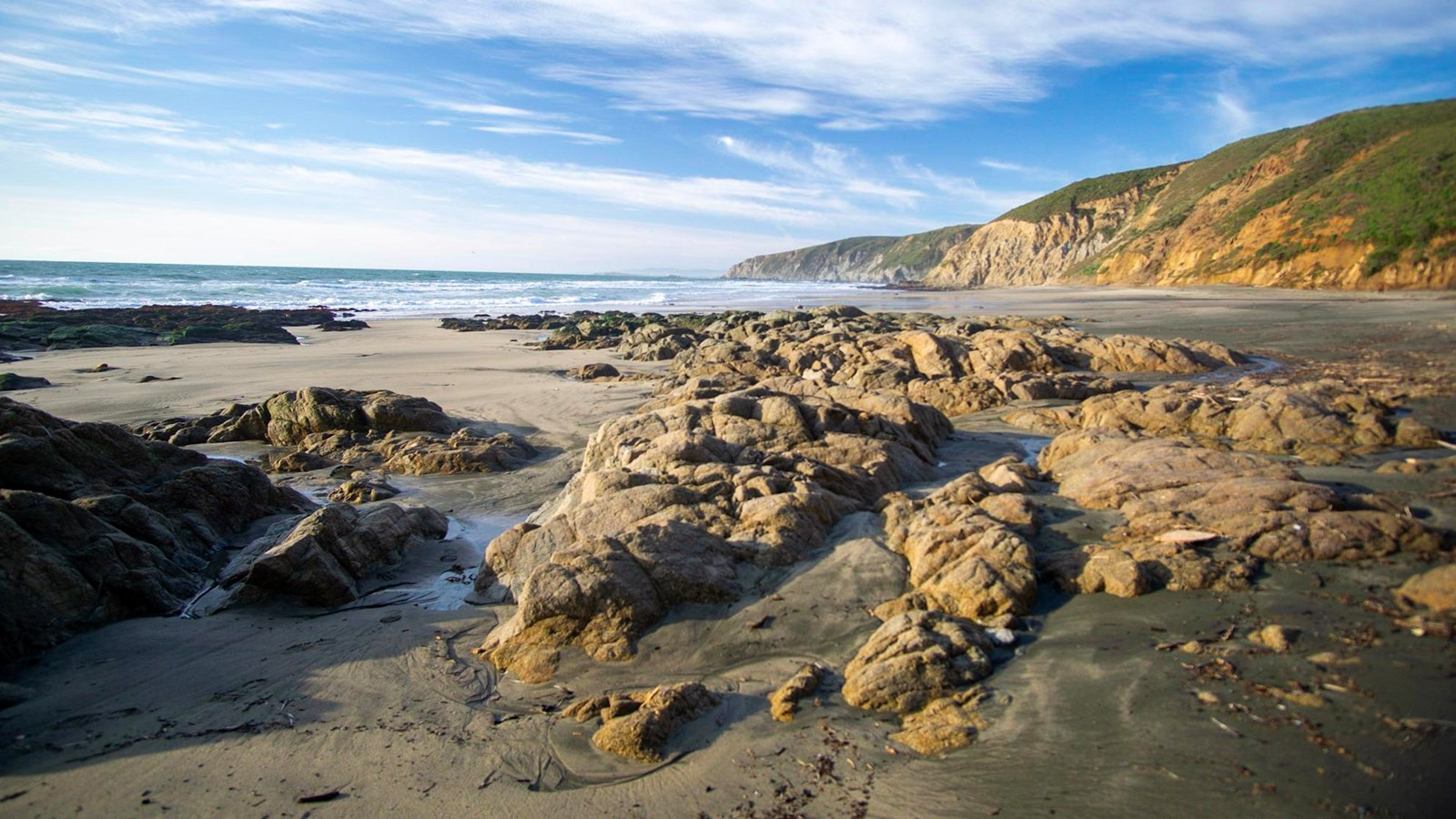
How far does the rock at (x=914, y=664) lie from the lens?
445 centimetres

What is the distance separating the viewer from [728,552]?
6141 millimetres

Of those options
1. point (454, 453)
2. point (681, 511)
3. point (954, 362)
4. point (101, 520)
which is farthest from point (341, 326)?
point (681, 511)

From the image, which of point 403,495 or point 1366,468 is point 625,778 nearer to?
point 403,495

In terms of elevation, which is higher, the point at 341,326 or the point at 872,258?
the point at 872,258

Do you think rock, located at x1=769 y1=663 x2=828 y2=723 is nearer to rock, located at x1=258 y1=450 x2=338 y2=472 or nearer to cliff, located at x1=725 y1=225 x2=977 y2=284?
rock, located at x1=258 y1=450 x2=338 y2=472

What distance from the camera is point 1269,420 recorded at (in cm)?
950

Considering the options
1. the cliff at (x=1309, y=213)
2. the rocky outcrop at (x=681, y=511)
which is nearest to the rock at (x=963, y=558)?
the rocky outcrop at (x=681, y=511)

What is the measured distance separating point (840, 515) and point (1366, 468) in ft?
20.2

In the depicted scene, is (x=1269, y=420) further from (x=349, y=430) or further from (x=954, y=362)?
(x=349, y=430)

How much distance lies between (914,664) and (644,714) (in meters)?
1.75

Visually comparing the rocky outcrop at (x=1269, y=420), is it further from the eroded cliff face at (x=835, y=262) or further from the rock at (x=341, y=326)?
the eroded cliff face at (x=835, y=262)

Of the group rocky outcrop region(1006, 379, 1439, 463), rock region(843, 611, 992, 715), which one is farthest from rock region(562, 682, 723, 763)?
rocky outcrop region(1006, 379, 1439, 463)

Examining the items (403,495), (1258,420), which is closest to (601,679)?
(403,495)

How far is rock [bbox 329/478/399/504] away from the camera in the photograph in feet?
31.2
